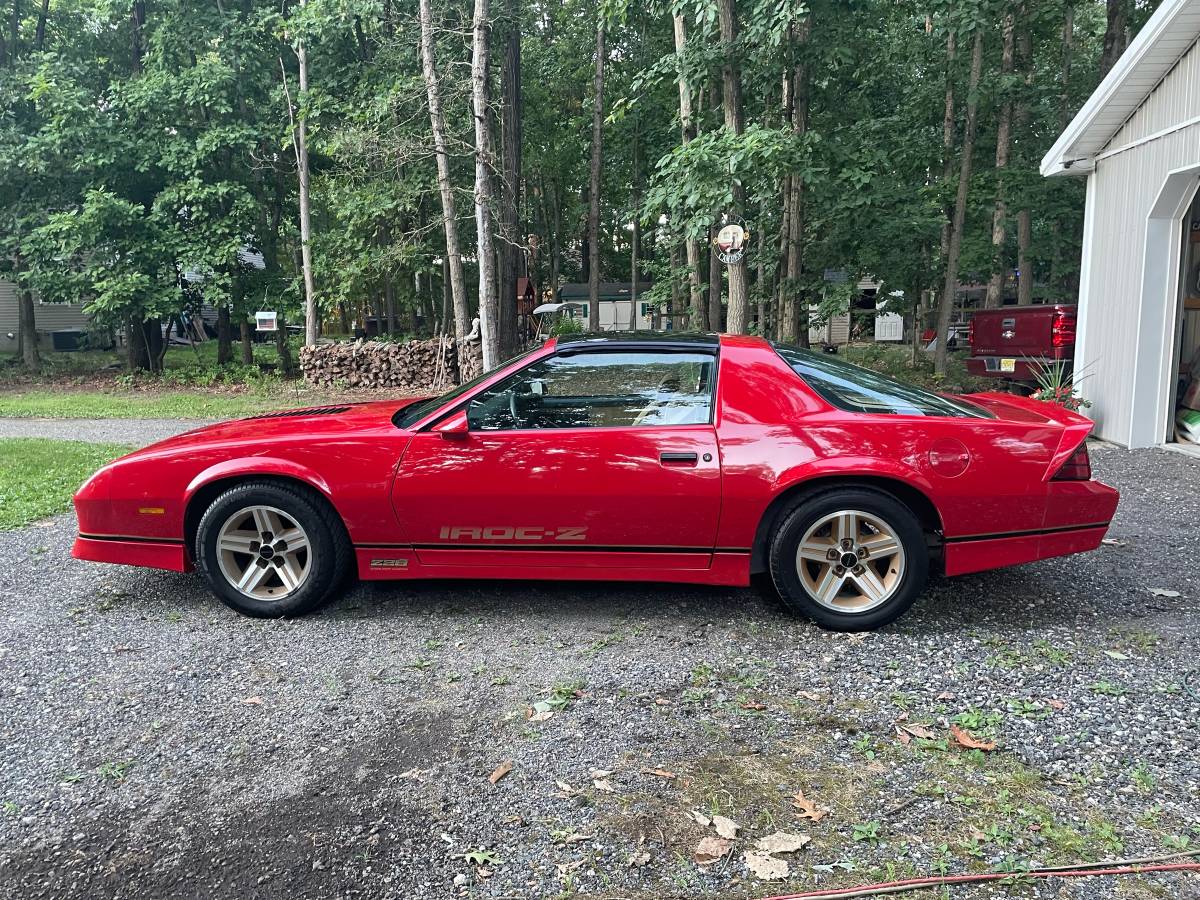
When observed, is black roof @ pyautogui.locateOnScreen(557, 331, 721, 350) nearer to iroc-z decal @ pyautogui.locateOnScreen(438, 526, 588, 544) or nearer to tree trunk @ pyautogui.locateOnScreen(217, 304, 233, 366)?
iroc-z decal @ pyautogui.locateOnScreen(438, 526, 588, 544)

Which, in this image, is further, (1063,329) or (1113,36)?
(1113,36)

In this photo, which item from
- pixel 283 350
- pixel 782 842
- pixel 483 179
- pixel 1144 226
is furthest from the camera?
pixel 283 350

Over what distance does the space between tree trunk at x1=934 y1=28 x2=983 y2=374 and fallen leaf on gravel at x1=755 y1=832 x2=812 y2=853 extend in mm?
13408

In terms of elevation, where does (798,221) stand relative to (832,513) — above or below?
above

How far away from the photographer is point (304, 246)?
17719 mm

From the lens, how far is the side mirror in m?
4.19

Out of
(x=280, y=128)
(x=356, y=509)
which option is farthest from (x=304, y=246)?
(x=356, y=509)

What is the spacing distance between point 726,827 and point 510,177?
1399 centimetres

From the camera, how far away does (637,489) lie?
4.10m

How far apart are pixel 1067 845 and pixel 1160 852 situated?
0.25 m

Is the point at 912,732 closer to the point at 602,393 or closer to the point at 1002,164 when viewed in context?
the point at 602,393

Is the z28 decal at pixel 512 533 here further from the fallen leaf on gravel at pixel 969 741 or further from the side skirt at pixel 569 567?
the fallen leaf on gravel at pixel 969 741

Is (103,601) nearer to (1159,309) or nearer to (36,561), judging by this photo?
(36,561)

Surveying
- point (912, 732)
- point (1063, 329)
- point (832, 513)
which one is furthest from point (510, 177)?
point (912, 732)
